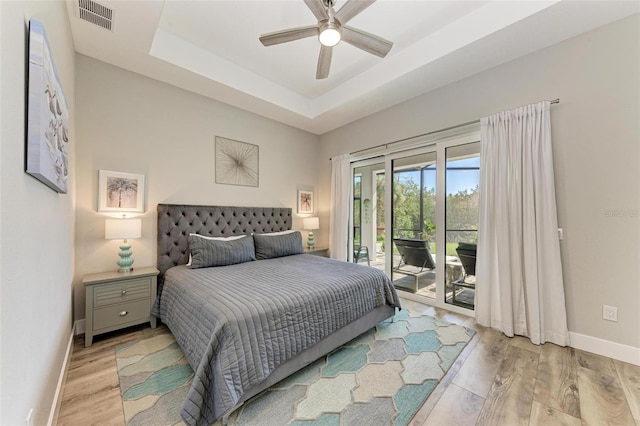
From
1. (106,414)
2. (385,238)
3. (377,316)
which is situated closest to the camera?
(106,414)

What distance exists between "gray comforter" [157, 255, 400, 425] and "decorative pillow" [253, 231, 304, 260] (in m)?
0.55

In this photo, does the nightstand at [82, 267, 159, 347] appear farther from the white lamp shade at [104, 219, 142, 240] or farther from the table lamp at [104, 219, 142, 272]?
the white lamp shade at [104, 219, 142, 240]

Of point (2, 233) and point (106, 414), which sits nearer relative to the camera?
point (2, 233)

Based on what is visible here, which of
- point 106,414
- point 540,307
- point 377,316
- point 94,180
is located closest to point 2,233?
point 106,414

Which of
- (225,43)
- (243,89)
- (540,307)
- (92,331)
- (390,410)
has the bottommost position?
(390,410)

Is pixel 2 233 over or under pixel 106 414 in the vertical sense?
over

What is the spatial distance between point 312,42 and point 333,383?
3274mm

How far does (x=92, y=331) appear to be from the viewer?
227 cm

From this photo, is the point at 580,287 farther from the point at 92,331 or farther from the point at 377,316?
the point at 92,331

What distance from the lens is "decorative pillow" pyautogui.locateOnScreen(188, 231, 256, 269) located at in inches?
110

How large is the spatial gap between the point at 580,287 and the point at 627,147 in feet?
4.13

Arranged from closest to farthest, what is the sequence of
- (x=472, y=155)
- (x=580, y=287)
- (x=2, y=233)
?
(x=2, y=233) < (x=580, y=287) < (x=472, y=155)

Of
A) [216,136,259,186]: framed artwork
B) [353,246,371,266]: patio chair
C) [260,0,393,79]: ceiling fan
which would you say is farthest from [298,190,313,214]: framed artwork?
[260,0,393,79]: ceiling fan

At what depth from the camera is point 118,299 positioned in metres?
2.41
